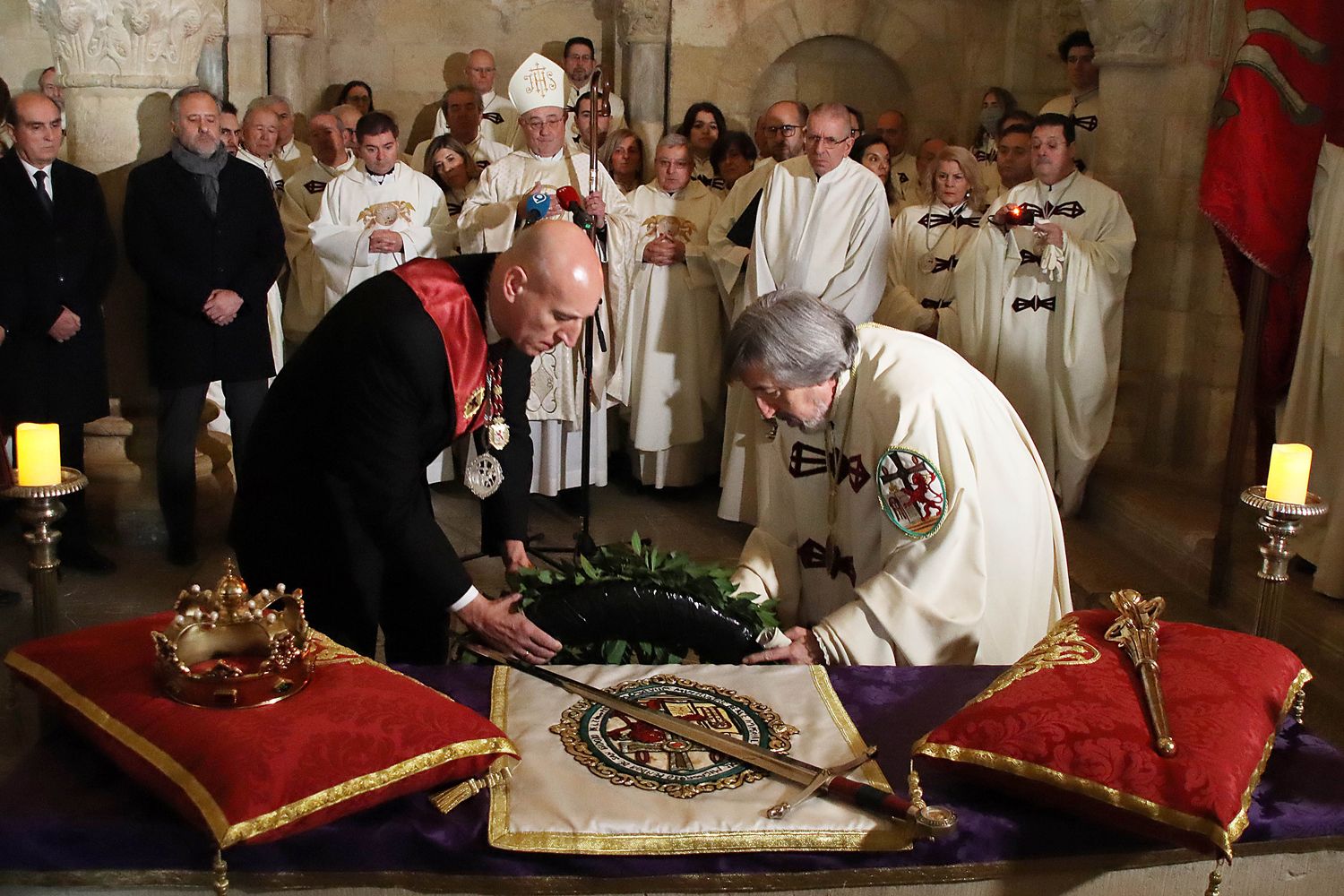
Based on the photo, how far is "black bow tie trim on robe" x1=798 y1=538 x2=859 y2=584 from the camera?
11.5 ft

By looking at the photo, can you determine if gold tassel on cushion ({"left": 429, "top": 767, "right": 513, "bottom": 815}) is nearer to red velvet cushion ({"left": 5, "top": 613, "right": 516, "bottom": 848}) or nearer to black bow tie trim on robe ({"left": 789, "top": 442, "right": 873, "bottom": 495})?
red velvet cushion ({"left": 5, "top": 613, "right": 516, "bottom": 848})

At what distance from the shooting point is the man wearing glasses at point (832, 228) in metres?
6.63

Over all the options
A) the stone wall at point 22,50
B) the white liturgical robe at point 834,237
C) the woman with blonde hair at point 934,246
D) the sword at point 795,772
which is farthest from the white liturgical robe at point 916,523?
the stone wall at point 22,50

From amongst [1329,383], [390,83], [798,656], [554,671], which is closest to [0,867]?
[554,671]

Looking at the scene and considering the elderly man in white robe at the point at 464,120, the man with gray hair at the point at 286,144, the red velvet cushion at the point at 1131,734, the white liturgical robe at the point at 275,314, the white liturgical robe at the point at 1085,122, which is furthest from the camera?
the elderly man in white robe at the point at 464,120

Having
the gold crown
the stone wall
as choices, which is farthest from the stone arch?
the gold crown

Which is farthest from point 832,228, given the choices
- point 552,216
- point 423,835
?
point 423,835

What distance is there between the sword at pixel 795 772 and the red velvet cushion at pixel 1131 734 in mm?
131

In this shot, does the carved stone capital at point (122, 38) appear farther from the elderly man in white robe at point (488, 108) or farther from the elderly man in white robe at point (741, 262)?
the elderly man in white robe at point (488, 108)

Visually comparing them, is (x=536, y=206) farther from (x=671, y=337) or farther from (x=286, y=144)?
(x=286, y=144)

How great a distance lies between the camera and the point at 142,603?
525cm

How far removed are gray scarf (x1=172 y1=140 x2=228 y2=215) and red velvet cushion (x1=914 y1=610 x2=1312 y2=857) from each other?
456cm

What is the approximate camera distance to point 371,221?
6773 mm

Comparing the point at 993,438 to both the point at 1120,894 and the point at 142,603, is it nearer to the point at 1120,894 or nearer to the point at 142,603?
the point at 1120,894
